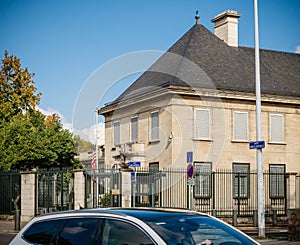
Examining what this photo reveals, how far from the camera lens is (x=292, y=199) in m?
35.1

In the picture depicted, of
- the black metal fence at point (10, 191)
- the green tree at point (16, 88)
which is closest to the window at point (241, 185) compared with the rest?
the black metal fence at point (10, 191)

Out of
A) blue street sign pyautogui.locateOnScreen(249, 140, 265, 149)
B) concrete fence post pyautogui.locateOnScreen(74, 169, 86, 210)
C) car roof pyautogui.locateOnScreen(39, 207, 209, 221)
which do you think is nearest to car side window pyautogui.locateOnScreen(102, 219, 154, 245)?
car roof pyautogui.locateOnScreen(39, 207, 209, 221)

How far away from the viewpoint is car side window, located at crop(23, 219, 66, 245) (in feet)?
23.8

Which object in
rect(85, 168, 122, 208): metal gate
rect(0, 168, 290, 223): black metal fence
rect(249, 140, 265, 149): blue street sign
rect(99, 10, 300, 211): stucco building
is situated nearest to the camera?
rect(249, 140, 265, 149): blue street sign

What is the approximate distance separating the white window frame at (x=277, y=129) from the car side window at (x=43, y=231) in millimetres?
34528

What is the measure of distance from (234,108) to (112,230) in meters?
33.4

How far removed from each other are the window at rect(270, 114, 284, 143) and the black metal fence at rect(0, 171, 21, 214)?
16.4 metres

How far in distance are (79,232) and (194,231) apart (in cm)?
132

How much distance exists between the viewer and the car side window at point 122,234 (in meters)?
6.39

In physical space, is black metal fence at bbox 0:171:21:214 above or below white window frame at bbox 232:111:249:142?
below

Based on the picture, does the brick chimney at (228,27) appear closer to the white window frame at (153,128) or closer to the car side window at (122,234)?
the white window frame at (153,128)

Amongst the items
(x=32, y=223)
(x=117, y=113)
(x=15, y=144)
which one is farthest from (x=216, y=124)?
(x=32, y=223)

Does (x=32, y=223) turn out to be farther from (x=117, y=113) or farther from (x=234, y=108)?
(x=117, y=113)

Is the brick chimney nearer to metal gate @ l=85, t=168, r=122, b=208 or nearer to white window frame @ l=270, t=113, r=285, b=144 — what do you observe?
white window frame @ l=270, t=113, r=285, b=144
